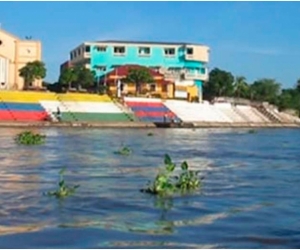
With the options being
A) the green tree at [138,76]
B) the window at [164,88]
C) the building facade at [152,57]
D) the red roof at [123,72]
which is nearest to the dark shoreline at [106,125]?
the green tree at [138,76]

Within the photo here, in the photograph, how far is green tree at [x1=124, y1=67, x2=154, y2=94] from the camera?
99938 mm

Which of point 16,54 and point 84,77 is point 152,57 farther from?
point 16,54

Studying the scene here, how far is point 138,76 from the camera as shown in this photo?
99938 millimetres

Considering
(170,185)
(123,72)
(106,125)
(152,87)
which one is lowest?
(170,185)

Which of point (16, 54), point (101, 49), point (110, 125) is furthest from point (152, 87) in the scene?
point (110, 125)

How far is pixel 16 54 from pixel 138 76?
1770 cm

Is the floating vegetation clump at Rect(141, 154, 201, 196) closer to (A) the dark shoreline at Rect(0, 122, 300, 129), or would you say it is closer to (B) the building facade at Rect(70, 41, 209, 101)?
(A) the dark shoreline at Rect(0, 122, 300, 129)

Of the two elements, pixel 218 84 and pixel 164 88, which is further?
pixel 218 84

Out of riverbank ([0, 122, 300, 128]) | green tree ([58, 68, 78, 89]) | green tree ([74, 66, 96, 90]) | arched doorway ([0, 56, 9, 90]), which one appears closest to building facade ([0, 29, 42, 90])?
arched doorway ([0, 56, 9, 90])

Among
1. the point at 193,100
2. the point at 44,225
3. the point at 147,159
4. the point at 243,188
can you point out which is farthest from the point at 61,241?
the point at 193,100

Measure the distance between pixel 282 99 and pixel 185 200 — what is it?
115m

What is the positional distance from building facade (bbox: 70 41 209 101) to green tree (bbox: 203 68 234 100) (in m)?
2.11

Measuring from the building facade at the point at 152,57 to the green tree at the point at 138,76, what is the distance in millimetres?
11859

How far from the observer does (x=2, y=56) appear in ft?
309
